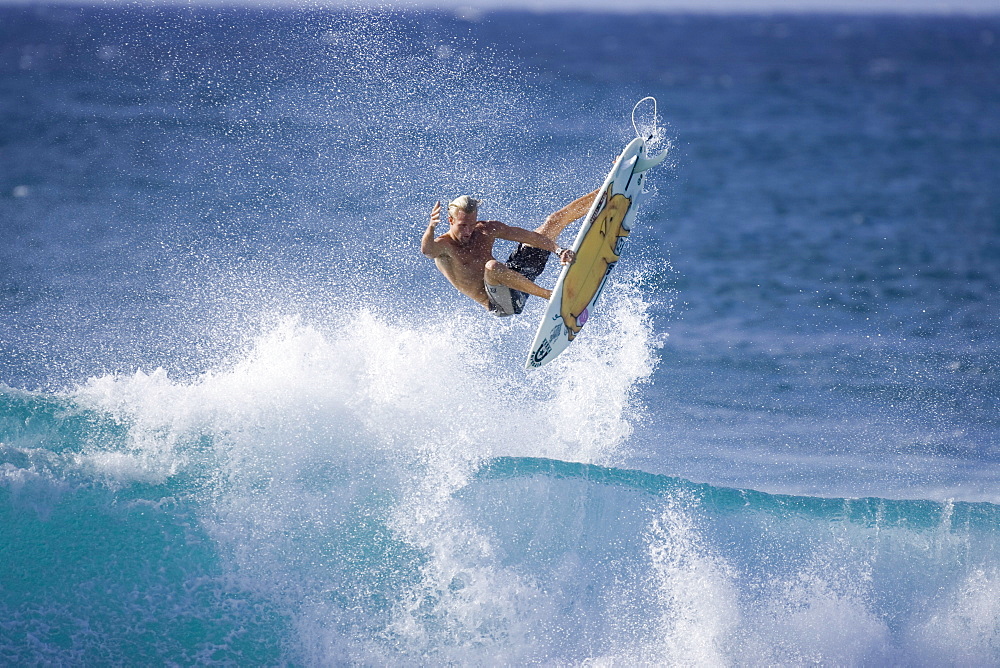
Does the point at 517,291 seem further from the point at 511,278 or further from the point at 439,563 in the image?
the point at 439,563

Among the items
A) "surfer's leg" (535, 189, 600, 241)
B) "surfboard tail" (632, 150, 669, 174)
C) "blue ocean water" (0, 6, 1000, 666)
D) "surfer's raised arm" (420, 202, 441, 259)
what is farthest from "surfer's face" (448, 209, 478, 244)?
"blue ocean water" (0, 6, 1000, 666)

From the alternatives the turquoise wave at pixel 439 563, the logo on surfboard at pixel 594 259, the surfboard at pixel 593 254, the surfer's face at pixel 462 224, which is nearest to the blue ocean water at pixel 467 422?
the turquoise wave at pixel 439 563

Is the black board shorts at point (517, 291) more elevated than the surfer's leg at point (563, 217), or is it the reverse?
the surfer's leg at point (563, 217)

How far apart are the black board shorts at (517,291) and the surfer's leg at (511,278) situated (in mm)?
112

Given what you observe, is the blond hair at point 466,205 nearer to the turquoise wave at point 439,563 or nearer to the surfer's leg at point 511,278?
the surfer's leg at point 511,278

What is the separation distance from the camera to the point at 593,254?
772 cm

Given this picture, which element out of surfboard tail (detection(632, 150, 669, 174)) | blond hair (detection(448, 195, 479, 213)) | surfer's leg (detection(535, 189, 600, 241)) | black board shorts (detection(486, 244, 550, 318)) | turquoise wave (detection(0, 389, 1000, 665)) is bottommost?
turquoise wave (detection(0, 389, 1000, 665))

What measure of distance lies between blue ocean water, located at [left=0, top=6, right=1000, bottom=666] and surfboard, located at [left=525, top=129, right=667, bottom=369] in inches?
72.8

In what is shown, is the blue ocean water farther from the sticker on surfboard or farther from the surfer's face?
the surfer's face

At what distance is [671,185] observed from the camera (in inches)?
901

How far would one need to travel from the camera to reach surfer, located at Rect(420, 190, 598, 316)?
24.3 ft

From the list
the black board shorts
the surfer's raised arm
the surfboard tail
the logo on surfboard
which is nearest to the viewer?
the surfer's raised arm

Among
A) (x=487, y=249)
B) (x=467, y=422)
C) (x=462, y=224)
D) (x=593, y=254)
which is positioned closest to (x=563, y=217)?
(x=593, y=254)

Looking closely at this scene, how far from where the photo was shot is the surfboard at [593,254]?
24.3ft
